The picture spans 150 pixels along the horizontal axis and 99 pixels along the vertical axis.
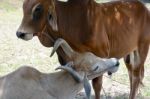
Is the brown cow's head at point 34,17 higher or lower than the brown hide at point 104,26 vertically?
higher

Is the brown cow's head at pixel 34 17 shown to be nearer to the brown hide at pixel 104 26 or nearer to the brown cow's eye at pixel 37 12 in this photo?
the brown cow's eye at pixel 37 12

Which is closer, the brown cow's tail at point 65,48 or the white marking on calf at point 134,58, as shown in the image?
the brown cow's tail at point 65,48

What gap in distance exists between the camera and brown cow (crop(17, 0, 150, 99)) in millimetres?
4742

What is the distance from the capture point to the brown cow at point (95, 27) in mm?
4742

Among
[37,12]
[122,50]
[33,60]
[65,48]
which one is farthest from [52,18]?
[33,60]

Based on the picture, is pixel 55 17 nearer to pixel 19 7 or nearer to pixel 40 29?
pixel 40 29

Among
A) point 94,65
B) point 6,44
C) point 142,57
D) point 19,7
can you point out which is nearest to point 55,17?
point 94,65

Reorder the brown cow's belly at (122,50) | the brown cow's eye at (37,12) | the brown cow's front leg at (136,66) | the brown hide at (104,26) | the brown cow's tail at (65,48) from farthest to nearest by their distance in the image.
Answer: the brown cow's front leg at (136,66) < the brown cow's belly at (122,50) < the brown hide at (104,26) < the brown cow's eye at (37,12) < the brown cow's tail at (65,48)

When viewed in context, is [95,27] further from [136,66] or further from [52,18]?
[136,66]

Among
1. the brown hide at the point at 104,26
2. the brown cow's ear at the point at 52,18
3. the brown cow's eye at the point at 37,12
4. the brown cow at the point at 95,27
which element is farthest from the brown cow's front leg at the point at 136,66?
the brown cow's eye at the point at 37,12

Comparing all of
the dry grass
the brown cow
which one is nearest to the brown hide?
the brown cow

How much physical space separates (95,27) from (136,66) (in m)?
1.40

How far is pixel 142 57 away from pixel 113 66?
1.93 meters

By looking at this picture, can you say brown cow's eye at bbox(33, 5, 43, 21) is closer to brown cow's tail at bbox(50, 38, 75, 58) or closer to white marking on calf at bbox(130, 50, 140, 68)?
brown cow's tail at bbox(50, 38, 75, 58)
